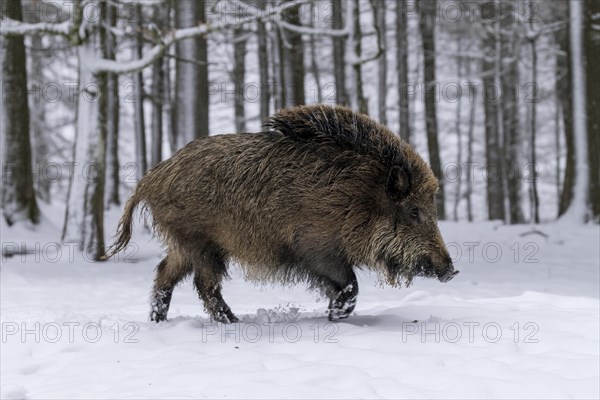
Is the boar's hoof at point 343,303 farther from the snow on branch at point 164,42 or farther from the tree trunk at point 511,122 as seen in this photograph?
the tree trunk at point 511,122

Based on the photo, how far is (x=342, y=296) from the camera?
5.32m

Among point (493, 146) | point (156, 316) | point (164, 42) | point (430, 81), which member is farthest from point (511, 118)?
point (156, 316)

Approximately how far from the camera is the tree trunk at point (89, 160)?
10.1m

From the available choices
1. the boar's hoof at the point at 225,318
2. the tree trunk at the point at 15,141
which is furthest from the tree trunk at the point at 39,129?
the boar's hoof at the point at 225,318

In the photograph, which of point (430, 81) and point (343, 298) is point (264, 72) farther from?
point (343, 298)

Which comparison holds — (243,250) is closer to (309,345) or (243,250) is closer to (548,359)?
(309,345)

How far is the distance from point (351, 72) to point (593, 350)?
812 cm

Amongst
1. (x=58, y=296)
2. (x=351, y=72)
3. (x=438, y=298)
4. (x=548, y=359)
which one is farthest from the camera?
(x=351, y=72)

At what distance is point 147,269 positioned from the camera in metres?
10.2

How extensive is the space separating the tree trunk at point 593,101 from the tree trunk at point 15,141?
9687mm

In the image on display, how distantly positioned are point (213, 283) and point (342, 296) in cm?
104

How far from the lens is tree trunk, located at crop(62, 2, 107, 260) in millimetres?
10133

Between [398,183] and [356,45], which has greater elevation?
[356,45]

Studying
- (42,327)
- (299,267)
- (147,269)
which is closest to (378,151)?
(299,267)
